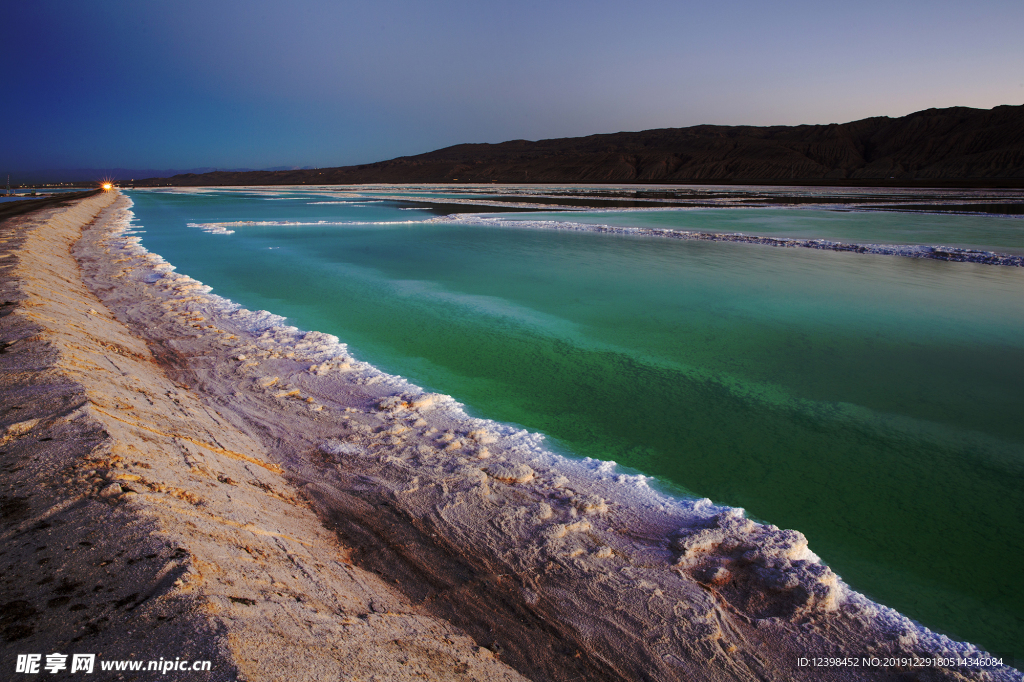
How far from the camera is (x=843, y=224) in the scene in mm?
17359

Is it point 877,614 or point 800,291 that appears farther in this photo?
point 800,291

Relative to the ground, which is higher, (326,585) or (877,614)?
(326,585)

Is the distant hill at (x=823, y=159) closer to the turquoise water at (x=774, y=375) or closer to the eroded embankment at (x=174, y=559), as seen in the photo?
the turquoise water at (x=774, y=375)

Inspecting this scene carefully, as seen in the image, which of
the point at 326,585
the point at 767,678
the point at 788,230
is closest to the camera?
the point at 767,678

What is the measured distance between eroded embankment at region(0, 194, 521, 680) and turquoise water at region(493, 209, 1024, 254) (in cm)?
1443

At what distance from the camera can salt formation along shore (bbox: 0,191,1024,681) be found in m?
1.65

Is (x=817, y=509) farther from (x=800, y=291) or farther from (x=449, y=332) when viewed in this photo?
(x=800, y=291)

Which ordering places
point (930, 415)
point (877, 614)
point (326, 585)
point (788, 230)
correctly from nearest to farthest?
point (326, 585) < point (877, 614) < point (930, 415) < point (788, 230)

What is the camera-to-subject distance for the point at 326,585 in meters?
2.01

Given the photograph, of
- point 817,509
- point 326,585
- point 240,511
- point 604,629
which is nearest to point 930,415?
point 817,509

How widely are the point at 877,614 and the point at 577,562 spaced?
1169mm

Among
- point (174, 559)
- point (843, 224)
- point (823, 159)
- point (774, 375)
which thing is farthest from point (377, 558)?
point (823, 159)

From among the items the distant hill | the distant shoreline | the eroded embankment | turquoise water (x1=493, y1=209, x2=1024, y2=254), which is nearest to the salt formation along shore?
the eroded embankment

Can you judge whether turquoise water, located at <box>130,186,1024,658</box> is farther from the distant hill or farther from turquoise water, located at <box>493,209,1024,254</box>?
the distant hill
